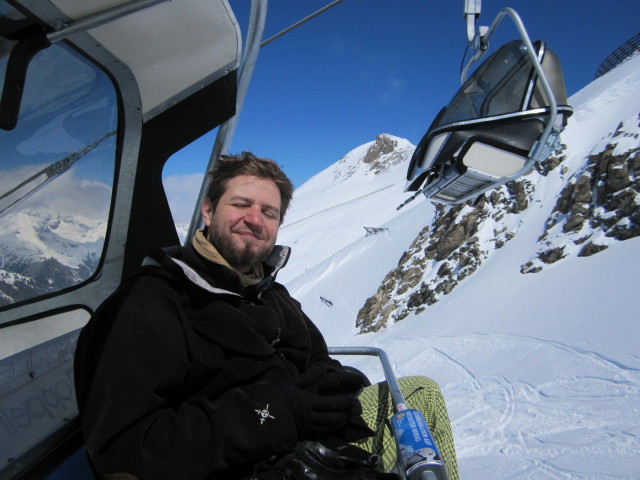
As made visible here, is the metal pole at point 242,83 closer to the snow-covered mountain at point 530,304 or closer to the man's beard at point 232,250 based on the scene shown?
the man's beard at point 232,250

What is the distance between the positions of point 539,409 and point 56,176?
5.59 m

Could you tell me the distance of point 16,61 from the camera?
4.25ft

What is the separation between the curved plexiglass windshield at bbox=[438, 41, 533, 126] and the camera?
1773 millimetres

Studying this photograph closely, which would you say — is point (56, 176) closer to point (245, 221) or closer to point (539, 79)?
point (245, 221)

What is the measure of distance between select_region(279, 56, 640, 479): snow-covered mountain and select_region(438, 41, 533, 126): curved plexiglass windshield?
1.39ft

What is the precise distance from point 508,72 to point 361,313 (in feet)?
47.7

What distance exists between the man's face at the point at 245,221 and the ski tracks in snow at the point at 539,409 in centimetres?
322

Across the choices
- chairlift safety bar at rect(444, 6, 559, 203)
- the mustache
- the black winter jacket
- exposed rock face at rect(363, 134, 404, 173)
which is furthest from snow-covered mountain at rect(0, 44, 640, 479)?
exposed rock face at rect(363, 134, 404, 173)

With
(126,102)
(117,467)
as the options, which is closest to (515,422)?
(117,467)

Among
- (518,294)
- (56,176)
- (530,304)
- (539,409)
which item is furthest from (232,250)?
(518,294)

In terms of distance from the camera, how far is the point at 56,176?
1827 mm

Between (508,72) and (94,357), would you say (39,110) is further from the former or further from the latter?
(508,72)

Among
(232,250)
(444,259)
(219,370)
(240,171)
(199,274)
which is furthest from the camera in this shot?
(444,259)

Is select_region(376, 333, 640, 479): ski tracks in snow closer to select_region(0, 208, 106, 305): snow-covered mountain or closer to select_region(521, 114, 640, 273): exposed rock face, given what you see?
select_region(0, 208, 106, 305): snow-covered mountain
